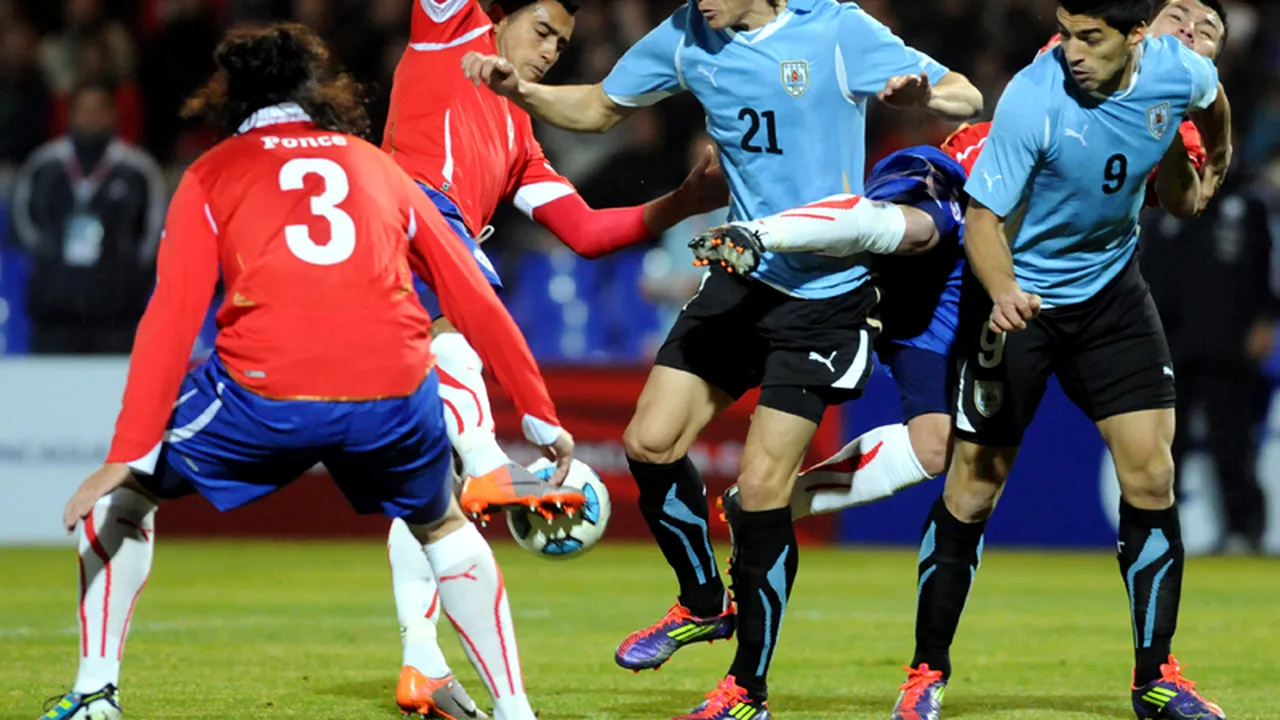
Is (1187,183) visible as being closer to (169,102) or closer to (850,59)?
(850,59)

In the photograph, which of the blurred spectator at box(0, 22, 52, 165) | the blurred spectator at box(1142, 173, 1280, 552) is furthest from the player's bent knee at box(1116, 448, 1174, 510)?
the blurred spectator at box(0, 22, 52, 165)

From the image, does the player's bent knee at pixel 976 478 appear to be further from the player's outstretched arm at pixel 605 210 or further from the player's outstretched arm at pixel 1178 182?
the player's outstretched arm at pixel 605 210

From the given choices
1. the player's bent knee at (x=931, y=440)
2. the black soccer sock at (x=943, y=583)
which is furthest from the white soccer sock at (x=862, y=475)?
the black soccer sock at (x=943, y=583)

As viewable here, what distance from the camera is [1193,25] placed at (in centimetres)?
639

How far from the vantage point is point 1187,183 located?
6.15 m

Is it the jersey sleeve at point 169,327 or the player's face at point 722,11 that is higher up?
the player's face at point 722,11

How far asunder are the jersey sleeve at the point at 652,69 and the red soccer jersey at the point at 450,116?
702 mm

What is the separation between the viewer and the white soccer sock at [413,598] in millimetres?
6367

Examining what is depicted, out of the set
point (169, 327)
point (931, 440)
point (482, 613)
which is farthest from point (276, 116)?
point (931, 440)

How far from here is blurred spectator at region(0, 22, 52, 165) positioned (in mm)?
15891

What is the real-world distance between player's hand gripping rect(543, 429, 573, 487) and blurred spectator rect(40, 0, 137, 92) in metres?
11.8

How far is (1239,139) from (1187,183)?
8990 mm

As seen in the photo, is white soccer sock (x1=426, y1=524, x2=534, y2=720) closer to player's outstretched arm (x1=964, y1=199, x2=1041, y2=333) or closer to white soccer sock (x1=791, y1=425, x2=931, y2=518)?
player's outstretched arm (x1=964, y1=199, x2=1041, y2=333)

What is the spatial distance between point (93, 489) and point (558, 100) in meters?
2.34
